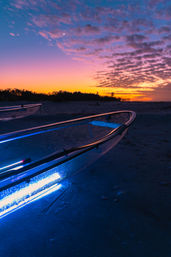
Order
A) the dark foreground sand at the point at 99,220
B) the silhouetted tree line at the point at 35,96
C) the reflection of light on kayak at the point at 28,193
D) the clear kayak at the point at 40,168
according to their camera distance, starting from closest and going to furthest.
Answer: the dark foreground sand at the point at 99,220 < the clear kayak at the point at 40,168 < the reflection of light on kayak at the point at 28,193 < the silhouetted tree line at the point at 35,96

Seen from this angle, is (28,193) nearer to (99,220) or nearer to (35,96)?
(99,220)

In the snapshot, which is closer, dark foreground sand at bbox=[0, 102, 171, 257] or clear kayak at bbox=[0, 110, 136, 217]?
dark foreground sand at bbox=[0, 102, 171, 257]

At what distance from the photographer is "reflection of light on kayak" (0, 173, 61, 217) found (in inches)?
85.1

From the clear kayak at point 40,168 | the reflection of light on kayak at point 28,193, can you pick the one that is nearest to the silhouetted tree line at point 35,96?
the clear kayak at point 40,168

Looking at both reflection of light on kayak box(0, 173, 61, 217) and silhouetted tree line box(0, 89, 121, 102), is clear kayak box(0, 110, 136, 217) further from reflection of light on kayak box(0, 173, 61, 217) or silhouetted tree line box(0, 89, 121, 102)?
silhouetted tree line box(0, 89, 121, 102)

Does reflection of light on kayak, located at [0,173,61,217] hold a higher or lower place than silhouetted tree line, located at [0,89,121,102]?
lower

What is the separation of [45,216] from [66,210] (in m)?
0.29

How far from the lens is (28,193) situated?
7.82 ft

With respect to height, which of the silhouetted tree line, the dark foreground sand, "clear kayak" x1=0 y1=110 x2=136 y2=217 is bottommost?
the dark foreground sand

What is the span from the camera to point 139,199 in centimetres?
241

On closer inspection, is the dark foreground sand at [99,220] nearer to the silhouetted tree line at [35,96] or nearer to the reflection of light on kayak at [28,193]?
the reflection of light on kayak at [28,193]

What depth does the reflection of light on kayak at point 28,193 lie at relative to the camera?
2.16 metres

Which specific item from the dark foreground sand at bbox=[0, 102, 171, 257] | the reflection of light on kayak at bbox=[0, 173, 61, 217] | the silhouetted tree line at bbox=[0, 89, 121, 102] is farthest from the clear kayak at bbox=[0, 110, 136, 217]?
the silhouetted tree line at bbox=[0, 89, 121, 102]

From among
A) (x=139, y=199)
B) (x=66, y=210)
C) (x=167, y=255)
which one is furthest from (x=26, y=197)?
(x=167, y=255)
